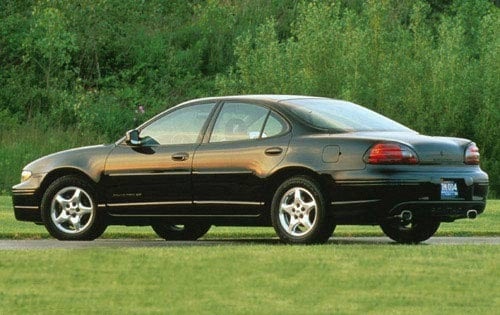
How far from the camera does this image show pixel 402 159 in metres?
14.4

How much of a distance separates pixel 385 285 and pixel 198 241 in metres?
6.09

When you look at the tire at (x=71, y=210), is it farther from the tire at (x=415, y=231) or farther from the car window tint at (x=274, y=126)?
the tire at (x=415, y=231)

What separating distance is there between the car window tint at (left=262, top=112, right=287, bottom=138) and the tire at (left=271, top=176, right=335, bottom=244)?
61cm

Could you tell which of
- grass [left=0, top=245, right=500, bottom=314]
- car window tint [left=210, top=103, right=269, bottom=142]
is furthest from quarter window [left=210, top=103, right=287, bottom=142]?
grass [left=0, top=245, right=500, bottom=314]

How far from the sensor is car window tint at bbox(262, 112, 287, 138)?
1516 cm

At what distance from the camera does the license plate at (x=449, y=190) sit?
14.6m

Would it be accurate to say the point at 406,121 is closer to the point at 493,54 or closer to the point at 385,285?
the point at 493,54

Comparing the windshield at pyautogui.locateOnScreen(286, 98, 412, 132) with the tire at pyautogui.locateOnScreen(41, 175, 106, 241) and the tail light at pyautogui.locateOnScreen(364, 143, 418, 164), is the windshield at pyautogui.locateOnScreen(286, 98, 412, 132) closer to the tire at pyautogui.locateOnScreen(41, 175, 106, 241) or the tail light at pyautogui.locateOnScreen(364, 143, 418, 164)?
the tail light at pyautogui.locateOnScreen(364, 143, 418, 164)

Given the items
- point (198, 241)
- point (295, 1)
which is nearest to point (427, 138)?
point (198, 241)

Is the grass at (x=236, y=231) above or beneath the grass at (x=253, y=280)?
beneath

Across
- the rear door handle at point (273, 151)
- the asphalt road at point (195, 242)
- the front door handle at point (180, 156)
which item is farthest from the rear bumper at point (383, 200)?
the front door handle at point (180, 156)

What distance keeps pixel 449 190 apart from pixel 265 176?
69.4 inches

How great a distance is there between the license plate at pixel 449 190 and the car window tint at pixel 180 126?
2.61m

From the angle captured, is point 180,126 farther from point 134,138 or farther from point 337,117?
point 337,117
